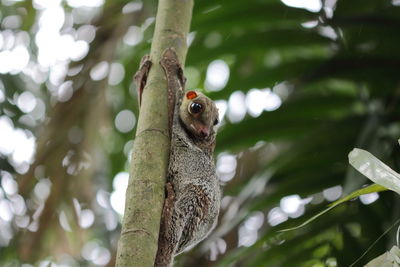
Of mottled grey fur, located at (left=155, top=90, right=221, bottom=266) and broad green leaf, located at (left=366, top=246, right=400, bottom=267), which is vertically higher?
broad green leaf, located at (left=366, top=246, right=400, bottom=267)

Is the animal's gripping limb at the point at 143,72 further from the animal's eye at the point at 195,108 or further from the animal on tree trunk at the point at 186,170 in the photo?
the animal's eye at the point at 195,108

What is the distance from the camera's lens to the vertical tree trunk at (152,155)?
1497 mm

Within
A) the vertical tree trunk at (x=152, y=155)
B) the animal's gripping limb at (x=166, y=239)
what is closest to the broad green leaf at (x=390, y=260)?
the vertical tree trunk at (x=152, y=155)

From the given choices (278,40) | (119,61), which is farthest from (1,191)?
(278,40)

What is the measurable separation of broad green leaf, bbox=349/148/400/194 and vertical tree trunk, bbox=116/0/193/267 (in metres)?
0.58

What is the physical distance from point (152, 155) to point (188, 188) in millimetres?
622

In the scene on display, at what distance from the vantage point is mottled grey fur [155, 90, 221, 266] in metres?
2.08

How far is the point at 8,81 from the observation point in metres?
4.27

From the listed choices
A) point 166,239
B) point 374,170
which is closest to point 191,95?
point 166,239

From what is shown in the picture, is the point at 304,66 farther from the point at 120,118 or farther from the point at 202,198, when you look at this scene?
the point at 120,118

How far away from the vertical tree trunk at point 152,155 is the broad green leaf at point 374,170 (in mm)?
585

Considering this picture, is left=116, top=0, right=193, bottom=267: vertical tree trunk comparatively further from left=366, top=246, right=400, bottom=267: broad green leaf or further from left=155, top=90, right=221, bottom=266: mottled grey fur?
left=366, top=246, right=400, bottom=267: broad green leaf

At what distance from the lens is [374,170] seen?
3.72 feet

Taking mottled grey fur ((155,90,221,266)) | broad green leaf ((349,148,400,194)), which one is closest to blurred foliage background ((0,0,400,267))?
mottled grey fur ((155,90,221,266))
